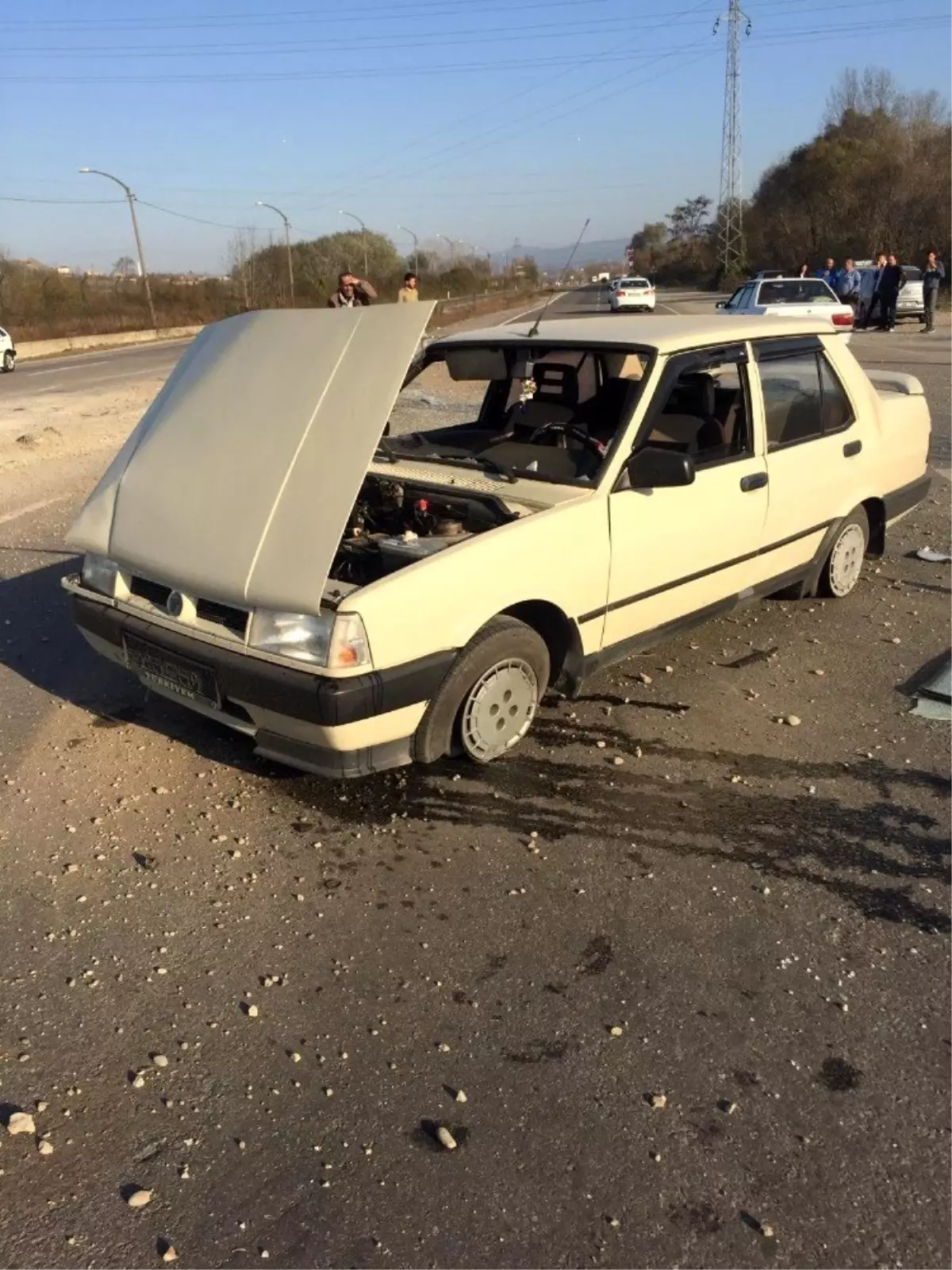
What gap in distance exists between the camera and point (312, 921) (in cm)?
307

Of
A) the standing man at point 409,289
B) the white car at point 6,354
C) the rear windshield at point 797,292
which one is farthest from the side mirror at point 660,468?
the white car at point 6,354

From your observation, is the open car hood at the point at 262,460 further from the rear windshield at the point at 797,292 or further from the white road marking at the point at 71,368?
the white road marking at the point at 71,368

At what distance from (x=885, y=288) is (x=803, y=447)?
72.7 feet

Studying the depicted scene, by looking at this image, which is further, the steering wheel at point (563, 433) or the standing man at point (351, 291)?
the standing man at point (351, 291)

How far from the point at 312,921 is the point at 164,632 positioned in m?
1.26

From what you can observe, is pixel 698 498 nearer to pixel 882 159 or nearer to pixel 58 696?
pixel 58 696

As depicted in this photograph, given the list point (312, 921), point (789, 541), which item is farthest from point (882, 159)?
point (312, 921)

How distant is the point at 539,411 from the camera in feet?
15.8

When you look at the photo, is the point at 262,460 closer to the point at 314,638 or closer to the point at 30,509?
the point at 314,638

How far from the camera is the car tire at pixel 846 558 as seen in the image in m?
5.55

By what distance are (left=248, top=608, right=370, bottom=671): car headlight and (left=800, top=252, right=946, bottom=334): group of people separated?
71.8 feet

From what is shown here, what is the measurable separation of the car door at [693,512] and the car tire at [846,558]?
945 millimetres

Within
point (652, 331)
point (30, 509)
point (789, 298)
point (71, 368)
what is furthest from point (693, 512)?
point (71, 368)

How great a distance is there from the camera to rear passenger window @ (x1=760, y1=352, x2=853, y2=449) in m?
4.82
